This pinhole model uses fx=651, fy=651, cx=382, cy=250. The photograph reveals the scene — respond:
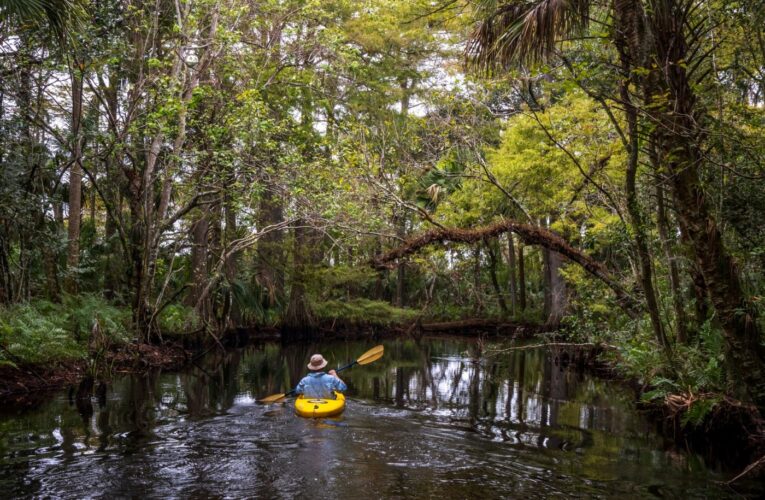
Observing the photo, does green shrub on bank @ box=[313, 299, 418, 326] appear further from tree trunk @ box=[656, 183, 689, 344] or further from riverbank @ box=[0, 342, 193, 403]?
tree trunk @ box=[656, 183, 689, 344]

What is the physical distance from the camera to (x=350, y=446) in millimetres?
8016

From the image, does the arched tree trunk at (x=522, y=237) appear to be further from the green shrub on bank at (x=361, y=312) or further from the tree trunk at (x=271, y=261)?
the green shrub on bank at (x=361, y=312)

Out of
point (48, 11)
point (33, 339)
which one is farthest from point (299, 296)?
point (48, 11)

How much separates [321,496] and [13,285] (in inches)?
427

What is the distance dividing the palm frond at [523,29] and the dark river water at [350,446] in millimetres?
5091

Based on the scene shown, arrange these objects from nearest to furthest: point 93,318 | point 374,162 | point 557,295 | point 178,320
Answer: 1. point 93,318
2. point 374,162
3. point 178,320
4. point 557,295

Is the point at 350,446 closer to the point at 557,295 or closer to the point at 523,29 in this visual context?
the point at 523,29

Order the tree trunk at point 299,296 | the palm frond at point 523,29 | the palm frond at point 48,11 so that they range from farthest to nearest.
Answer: the tree trunk at point 299,296
the palm frond at point 523,29
the palm frond at point 48,11

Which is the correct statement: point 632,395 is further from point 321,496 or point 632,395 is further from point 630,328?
point 321,496

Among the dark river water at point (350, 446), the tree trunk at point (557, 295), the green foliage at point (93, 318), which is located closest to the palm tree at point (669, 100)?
the dark river water at point (350, 446)

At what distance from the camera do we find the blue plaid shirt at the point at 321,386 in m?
10.3

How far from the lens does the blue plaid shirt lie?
10.3m

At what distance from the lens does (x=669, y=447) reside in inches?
329

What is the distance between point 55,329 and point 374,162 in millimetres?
7927
